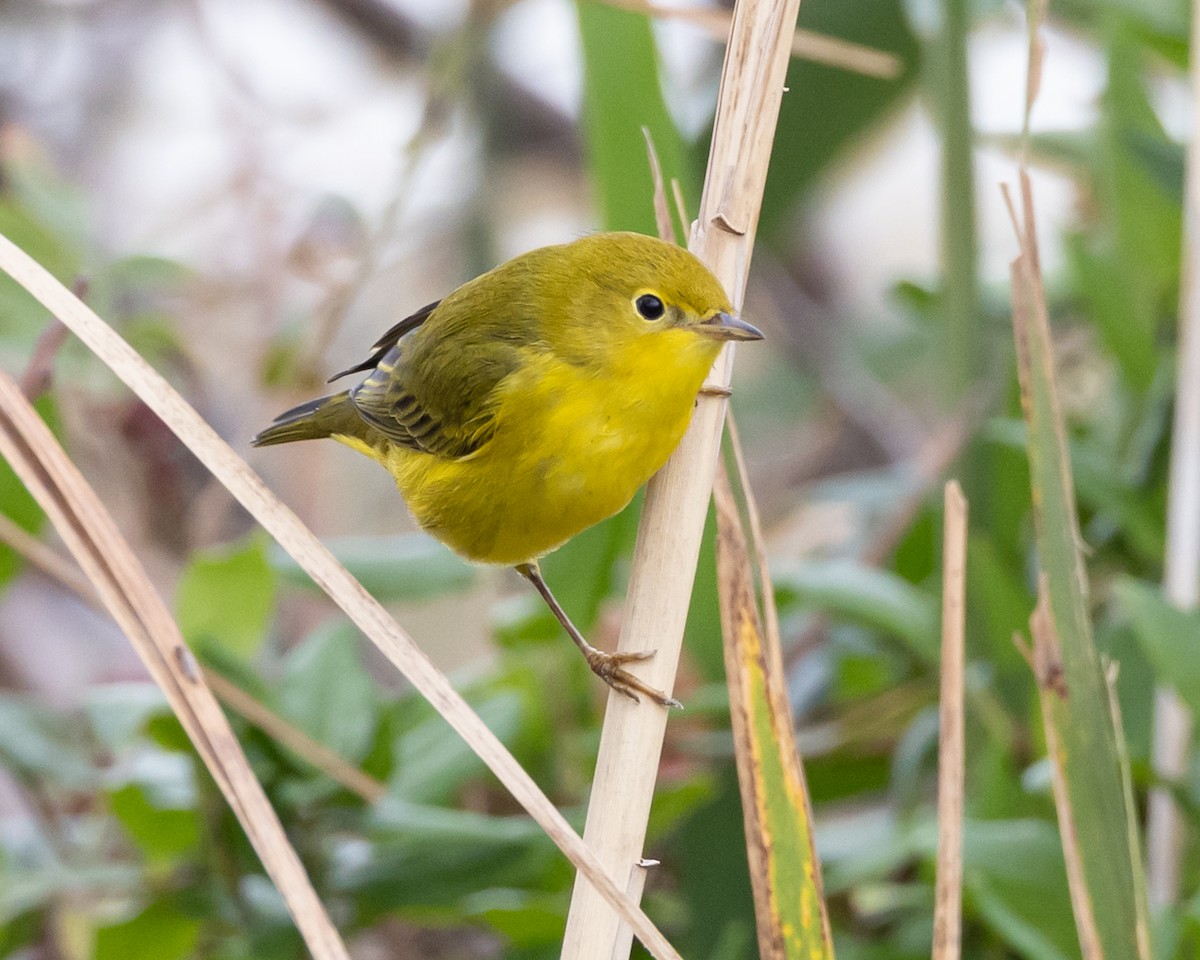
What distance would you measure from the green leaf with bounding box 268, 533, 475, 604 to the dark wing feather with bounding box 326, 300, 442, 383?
9.6 inches

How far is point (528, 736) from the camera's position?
5.19 ft

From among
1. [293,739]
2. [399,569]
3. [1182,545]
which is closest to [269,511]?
[293,739]

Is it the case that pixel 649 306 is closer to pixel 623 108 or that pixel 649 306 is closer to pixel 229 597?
pixel 623 108

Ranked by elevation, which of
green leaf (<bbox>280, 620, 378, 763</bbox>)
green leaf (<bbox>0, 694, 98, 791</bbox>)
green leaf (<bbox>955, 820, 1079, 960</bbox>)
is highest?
green leaf (<bbox>280, 620, 378, 763</bbox>)

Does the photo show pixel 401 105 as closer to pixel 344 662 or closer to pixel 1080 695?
pixel 344 662

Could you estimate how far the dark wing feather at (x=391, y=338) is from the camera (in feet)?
5.59

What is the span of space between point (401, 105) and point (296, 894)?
2.86m

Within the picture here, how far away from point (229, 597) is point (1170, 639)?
36.8 inches

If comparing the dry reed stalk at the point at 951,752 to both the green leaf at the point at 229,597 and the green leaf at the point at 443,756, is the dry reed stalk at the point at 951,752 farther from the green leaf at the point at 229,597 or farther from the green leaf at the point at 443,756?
the green leaf at the point at 229,597

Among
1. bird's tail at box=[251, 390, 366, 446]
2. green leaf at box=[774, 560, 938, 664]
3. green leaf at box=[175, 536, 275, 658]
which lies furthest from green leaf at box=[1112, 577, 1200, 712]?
bird's tail at box=[251, 390, 366, 446]

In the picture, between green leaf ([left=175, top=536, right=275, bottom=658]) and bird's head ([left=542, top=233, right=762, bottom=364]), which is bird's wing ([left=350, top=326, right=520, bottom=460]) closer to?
bird's head ([left=542, top=233, right=762, bottom=364])

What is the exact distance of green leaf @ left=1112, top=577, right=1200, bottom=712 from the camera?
121 cm

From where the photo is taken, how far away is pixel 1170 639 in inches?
47.9

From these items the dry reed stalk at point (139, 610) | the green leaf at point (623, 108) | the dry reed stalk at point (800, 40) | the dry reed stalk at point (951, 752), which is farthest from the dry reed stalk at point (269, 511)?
the green leaf at point (623, 108)
